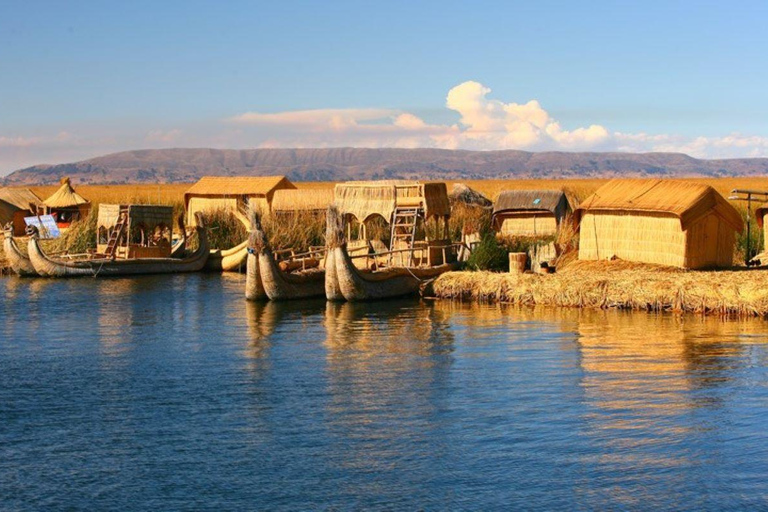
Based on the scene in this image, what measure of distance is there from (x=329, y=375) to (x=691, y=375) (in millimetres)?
4707

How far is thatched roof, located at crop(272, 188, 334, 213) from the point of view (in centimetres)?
3494

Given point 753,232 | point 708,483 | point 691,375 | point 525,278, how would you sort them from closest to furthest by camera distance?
1. point 708,483
2. point 691,375
3. point 525,278
4. point 753,232

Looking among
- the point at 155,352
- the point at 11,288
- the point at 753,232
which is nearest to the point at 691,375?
the point at 155,352

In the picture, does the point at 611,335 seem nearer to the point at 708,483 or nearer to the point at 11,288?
the point at 708,483

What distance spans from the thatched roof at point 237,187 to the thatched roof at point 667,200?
1545cm

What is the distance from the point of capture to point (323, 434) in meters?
12.5

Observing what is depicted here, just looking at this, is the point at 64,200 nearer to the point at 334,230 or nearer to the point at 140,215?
the point at 140,215

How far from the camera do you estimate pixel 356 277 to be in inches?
934

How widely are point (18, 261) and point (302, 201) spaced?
844 cm

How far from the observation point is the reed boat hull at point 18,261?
102 feet

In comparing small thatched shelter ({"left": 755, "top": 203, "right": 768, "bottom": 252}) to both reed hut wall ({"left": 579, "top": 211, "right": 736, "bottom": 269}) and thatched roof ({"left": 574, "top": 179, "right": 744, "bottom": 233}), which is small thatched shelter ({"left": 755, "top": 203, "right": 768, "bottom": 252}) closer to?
thatched roof ({"left": 574, "top": 179, "right": 744, "bottom": 233})

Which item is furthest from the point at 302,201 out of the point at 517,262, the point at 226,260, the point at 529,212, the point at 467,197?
the point at 517,262

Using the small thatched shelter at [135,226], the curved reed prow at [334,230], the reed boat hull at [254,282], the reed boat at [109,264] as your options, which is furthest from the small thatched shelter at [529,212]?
the reed boat hull at [254,282]

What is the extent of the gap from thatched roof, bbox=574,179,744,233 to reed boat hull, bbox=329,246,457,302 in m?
3.81
